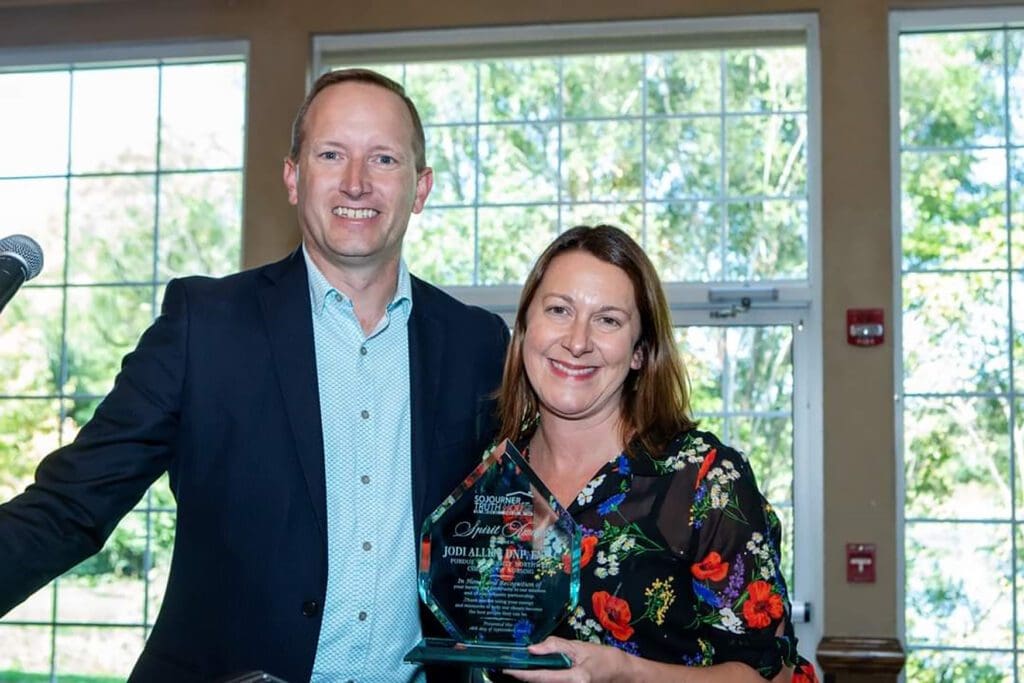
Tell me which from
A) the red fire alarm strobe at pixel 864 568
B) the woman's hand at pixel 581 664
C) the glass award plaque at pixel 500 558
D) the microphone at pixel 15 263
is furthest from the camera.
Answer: the red fire alarm strobe at pixel 864 568

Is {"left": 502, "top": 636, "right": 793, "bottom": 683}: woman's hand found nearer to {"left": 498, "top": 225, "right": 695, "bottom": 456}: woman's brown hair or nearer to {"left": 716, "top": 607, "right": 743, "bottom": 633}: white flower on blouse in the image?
{"left": 716, "top": 607, "right": 743, "bottom": 633}: white flower on blouse

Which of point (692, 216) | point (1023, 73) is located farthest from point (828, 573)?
point (1023, 73)

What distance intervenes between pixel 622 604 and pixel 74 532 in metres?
0.75

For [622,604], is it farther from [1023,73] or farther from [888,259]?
[1023,73]

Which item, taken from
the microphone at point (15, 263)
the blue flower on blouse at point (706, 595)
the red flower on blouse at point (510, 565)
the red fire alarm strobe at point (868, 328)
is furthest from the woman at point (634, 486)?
the red fire alarm strobe at point (868, 328)

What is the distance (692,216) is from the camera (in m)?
4.59

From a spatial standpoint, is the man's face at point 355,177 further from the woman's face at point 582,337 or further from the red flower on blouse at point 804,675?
the red flower on blouse at point 804,675

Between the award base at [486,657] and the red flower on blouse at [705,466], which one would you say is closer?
the award base at [486,657]

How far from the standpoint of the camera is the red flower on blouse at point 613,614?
5.77ft

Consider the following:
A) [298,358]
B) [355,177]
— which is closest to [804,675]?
[298,358]

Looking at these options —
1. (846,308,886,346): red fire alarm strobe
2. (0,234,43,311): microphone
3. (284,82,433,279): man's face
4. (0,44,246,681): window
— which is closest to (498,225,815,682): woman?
(284,82,433,279): man's face

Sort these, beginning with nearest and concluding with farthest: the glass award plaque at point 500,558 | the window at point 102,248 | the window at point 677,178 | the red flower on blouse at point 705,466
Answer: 1. the glass award plaque at point 500,558
2. the red flower on blouse at point 705,466
3. the window at point 677,178
4. the window at point 102,248

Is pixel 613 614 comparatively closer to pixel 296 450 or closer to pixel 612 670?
pixel 612 670

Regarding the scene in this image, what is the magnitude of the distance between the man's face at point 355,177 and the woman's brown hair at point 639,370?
25 cm
